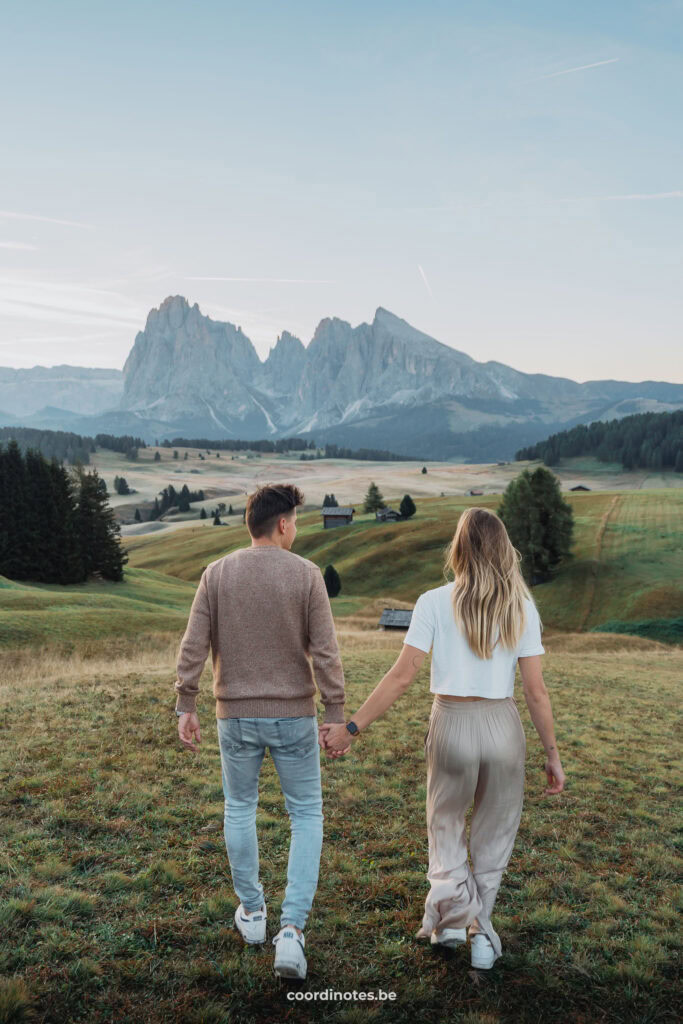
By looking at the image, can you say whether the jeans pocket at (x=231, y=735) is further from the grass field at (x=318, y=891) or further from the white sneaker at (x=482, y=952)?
the white sneaker at (x=482, y=952)

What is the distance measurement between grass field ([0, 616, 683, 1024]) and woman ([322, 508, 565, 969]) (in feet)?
2.20

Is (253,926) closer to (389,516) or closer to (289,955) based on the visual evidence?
(289,955)

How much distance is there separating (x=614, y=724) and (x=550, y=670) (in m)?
9.14

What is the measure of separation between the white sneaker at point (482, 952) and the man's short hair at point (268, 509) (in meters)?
3.93

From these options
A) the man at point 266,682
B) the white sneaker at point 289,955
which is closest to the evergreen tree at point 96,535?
the man at point 266,682

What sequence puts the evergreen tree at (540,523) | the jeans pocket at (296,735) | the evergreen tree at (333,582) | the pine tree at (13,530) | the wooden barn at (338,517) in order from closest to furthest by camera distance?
the jeans pocket at (296,735), the pine tree at (13,530), the evergreen tree at (540,523), the evergreen tree at (333,582), the wooden barn at (338,517)

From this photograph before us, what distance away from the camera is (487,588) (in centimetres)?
512

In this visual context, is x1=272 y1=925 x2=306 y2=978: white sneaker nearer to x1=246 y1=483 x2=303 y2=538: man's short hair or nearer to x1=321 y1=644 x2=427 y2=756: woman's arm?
x1=321 y1=644 x2=427 y2=756: woman's arm

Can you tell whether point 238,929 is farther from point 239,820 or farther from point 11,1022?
point 11,1022

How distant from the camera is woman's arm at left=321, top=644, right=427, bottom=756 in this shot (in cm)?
526

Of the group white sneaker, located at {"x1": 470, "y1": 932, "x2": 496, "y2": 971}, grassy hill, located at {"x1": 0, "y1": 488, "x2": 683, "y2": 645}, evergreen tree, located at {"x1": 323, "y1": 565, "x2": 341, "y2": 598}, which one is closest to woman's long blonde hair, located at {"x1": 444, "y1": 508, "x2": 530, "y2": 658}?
white sneaker, located at {"x1": 470, "y1": 932, "x2": 496, "y2": 971}

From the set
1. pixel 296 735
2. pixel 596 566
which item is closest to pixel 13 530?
pixel 296 735

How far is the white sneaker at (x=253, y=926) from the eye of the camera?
17.7ft

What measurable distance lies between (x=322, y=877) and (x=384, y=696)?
9.84 feet
